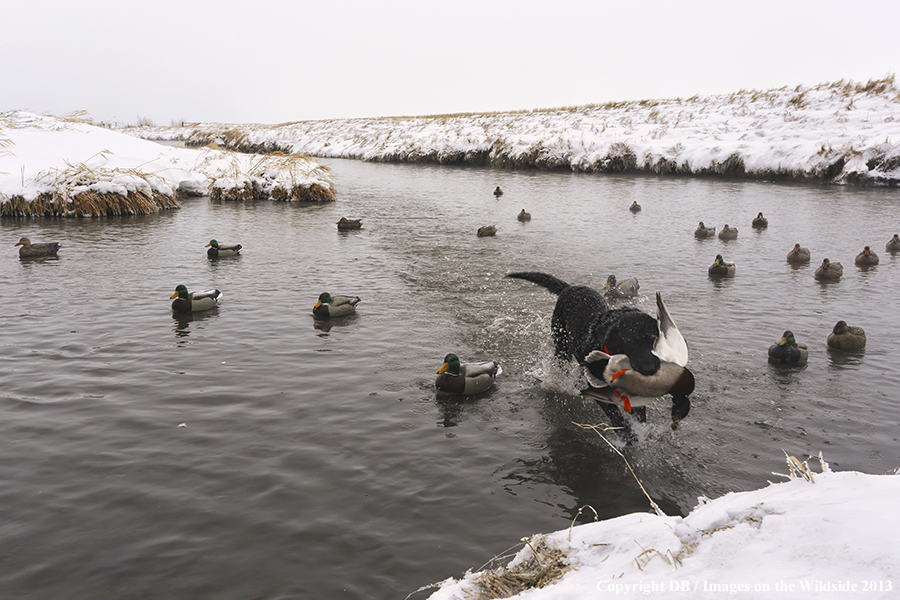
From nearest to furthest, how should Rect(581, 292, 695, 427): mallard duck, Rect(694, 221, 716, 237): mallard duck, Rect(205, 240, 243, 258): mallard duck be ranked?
Rect(581, 292, 695, 427): mallard duck
Rect(205, 240, 243, 258): mallard duck
Rect(694, 221, 716, 237): mallard duck

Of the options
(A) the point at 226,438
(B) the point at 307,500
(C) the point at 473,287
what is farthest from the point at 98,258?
(B) the point at 307,500

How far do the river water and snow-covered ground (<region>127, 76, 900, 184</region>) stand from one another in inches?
788

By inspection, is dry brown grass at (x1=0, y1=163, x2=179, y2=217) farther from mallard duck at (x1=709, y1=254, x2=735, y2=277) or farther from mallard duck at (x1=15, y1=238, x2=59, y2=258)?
mallard duck at (x1=709, y1=254, x2=735, y2=277)

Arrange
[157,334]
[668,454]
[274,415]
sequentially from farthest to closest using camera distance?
[157,334] < [274,415] < [668,454]

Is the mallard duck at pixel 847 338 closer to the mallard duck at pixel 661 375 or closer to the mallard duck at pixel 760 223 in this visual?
the mallard duck at pixel 661 375

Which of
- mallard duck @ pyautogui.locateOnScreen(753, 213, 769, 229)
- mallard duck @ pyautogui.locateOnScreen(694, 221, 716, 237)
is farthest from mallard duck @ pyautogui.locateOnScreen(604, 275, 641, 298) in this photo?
mallard duck @ pyautogui.locateOnScreen(753, 213, 769, 229)

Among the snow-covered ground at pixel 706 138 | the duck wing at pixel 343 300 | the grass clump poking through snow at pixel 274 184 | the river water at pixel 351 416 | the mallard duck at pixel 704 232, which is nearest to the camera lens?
the river water at pixel 351 416

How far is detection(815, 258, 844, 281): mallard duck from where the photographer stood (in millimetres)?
11672

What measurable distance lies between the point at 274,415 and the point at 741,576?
4.97 meters

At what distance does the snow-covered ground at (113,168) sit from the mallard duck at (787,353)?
20.3 meters

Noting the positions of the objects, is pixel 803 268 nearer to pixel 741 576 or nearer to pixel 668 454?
pixel 668 454

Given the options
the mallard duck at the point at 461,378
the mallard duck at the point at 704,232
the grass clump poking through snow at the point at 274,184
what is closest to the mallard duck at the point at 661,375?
the mallard duck at the point at 461,378

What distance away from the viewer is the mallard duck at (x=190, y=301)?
9.24 meters

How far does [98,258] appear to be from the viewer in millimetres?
13000
